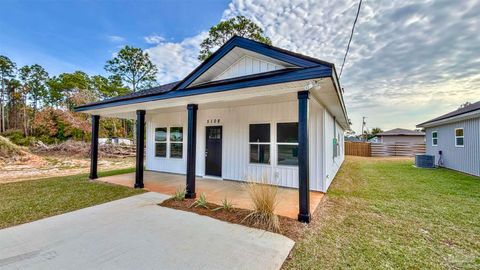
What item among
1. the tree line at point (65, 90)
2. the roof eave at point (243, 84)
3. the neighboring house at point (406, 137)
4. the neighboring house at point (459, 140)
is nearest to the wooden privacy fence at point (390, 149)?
the neighboring house at point (406, 137)

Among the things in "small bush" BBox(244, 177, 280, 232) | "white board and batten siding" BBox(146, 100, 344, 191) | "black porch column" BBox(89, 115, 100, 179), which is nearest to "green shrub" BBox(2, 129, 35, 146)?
"black porch column" BBox(89, 115, 100, 179)

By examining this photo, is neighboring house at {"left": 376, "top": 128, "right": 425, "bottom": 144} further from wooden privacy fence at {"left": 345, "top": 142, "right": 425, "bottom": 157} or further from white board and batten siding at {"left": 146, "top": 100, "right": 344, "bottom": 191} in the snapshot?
white board and batten siding at {"left": 146, "top": 100, "right": 344, "bottom": 191}

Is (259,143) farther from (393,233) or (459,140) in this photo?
(459,140)

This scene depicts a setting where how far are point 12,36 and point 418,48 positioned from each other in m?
21.3

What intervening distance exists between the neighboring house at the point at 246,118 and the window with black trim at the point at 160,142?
47mm

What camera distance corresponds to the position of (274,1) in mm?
7676

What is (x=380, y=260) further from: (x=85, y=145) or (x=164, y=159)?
(x=85, y=145)

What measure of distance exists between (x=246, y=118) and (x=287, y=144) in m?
1.74

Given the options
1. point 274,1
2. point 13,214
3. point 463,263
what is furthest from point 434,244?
point 274,1

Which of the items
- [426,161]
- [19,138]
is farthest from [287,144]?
[19,138]

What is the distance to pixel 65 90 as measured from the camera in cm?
2402

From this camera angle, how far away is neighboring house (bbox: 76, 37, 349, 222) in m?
4.05

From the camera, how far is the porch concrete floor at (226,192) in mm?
4785

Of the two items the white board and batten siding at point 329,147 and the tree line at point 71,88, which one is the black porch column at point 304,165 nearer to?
the white board and batten siding at point 329,147
